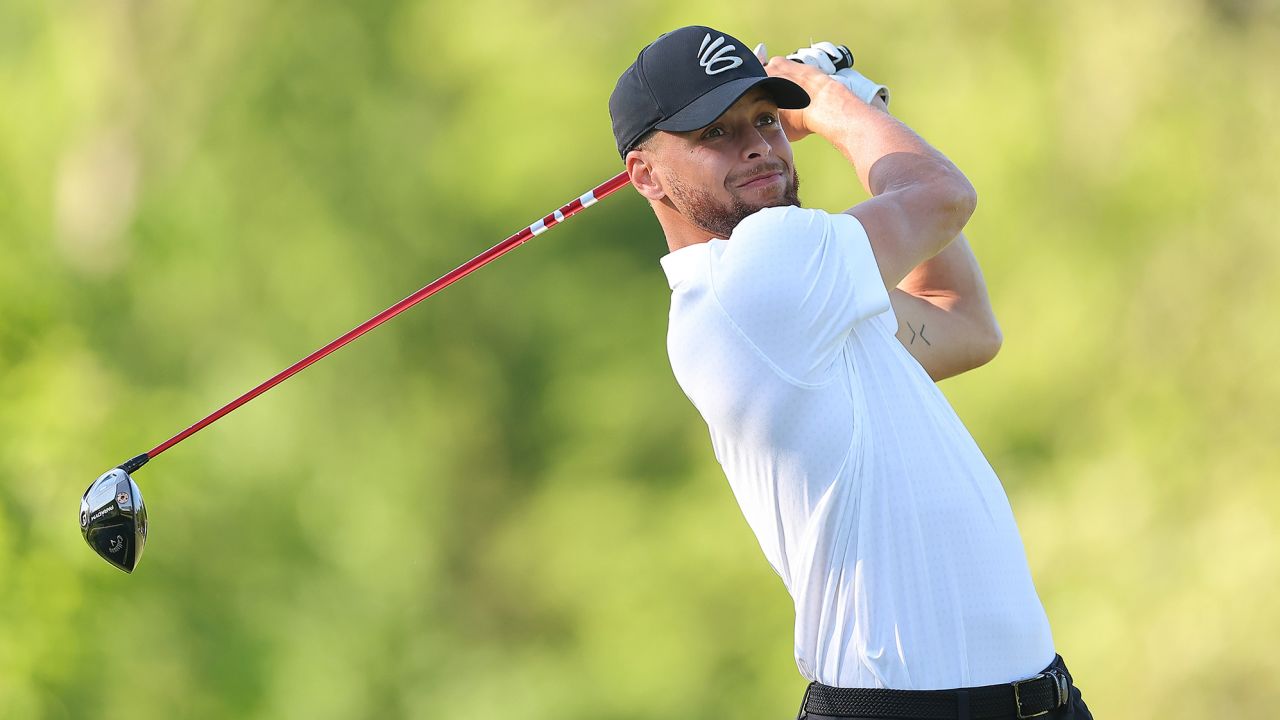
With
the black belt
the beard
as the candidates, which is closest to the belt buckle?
the black belt

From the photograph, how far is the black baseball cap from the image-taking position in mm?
1859

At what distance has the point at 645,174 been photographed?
199 cm

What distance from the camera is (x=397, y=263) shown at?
535 centimetres

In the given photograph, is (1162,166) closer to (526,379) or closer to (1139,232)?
(1139,232)

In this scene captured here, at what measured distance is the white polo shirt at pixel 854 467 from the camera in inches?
65.4

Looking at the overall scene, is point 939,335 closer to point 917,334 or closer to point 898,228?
point 917,334

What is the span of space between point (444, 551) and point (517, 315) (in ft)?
3.05

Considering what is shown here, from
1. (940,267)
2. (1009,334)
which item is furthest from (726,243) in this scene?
(1009,334)

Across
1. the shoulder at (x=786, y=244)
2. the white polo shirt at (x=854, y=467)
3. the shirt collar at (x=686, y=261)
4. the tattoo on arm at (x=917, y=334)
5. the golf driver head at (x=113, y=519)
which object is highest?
the golf driver head at (x=113, y=519)

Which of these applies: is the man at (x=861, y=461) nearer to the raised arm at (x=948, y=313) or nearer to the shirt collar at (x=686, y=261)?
the shirt collar at (x=686, y=261)

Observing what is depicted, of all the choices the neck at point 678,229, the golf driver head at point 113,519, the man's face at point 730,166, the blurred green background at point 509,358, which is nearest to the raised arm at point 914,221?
the man's face at point 730,166

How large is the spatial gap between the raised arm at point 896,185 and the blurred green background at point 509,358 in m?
3.22

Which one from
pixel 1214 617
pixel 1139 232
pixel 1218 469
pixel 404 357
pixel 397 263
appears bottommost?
pixel 1214 617

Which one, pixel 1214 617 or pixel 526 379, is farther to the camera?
pixel 526 379
